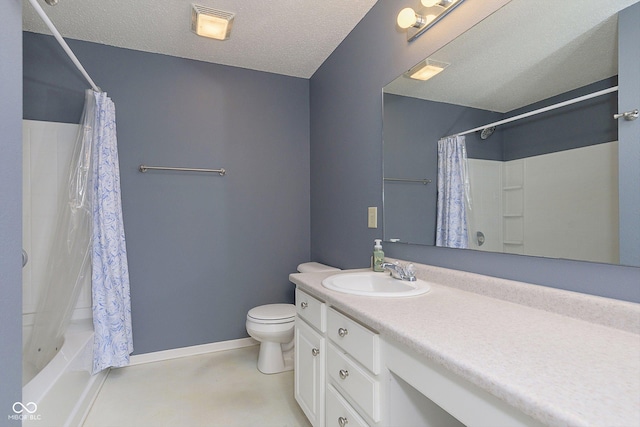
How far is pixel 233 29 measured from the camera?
2070 mm

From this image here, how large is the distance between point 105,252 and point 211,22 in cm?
156

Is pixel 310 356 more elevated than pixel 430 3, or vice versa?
pixel 430 3

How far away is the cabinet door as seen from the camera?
1303mm

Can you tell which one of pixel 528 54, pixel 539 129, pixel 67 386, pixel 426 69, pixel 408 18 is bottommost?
pixel 67 386

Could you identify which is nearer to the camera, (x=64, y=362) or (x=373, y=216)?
(x=64, y=362)

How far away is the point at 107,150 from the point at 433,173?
194 centimetres

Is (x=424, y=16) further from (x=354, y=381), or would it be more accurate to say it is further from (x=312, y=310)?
(x=354, y=381)

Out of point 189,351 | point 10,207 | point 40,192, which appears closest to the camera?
point 10,207

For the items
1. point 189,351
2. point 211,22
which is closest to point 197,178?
point 211,22

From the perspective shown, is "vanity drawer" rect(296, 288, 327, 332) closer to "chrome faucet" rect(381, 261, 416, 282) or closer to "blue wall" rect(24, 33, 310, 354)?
"chrome faucet" rect(381, 261, 416, 282)

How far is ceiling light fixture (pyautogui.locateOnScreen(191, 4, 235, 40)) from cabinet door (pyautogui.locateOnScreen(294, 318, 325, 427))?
71.5 inches

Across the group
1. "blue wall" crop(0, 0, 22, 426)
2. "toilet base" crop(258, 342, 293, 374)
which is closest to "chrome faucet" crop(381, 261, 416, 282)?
"toilet base" crop(258, 342, 293, 374)

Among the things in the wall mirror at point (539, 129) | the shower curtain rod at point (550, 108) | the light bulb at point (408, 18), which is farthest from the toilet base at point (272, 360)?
the light bulb at point (408, 18)

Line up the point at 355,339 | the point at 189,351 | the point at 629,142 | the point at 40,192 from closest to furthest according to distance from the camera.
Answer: the point at 629,142
the point at 355,339
the point at 40,192
the point at 189,351
